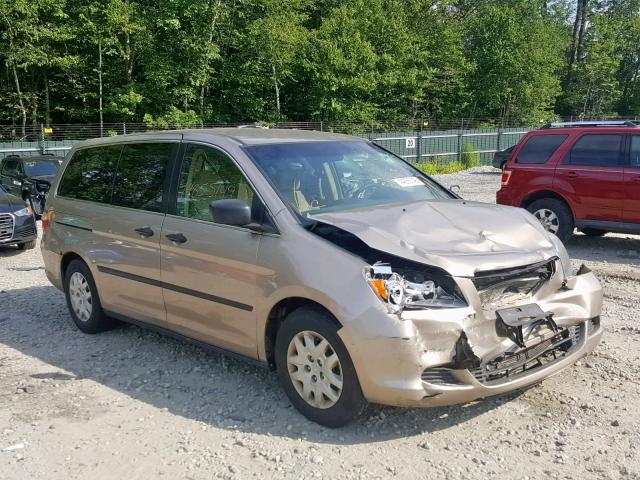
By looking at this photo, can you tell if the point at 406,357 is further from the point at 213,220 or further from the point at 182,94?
the point at 182,94

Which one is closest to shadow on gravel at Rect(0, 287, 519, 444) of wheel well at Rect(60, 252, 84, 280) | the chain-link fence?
wheel well at Rect(60, 252, 84, 280)

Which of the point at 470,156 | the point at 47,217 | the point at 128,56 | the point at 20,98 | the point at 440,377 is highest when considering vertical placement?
the point at 128,56

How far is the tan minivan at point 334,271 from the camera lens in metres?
3.48

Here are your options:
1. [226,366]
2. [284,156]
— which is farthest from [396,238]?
[226,366]

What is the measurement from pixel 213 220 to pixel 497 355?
6.85 feet

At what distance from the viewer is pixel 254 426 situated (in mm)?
3918

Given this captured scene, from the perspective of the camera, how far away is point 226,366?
491 centimetres

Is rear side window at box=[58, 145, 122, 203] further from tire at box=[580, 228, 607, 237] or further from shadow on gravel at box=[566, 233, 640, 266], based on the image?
tire at box=[580, 228, 607, 237]

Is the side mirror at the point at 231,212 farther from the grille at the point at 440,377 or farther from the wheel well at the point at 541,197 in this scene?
the wheel well at the point at 541,197

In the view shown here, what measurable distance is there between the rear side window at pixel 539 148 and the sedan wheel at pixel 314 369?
23.0 feet

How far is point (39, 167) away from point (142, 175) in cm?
1209

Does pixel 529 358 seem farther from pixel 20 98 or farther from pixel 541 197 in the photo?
pixel 20 98

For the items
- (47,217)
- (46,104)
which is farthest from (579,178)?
(46,104)

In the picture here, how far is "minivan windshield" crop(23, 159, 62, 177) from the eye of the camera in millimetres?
15586
